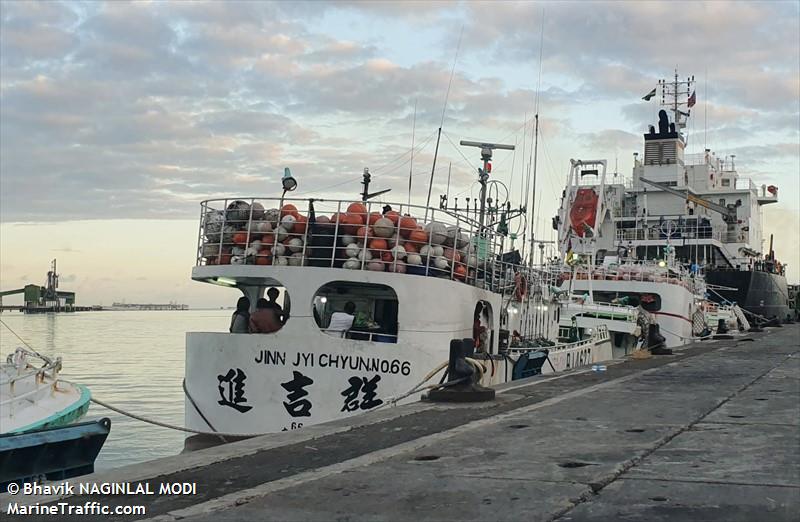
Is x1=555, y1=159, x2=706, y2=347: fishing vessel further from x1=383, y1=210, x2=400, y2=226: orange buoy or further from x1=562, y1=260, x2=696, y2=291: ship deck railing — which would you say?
x1=383, y1=210, x2=400, y2=226: orange buoy

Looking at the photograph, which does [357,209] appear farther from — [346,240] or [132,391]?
[132,391]

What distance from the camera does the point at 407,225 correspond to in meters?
14.7

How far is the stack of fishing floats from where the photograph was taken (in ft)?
46.8

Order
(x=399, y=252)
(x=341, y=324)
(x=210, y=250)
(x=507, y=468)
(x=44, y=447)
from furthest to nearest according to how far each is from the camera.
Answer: (x=210, y=250), (x=399, y=252), (x=341, y=324), (x=44, y=447), (x=507, y=468)

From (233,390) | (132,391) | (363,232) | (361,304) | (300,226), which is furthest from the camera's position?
(132,391)

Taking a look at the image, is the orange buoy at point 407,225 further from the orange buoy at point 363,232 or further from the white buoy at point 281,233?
the white buoy at point 281,233

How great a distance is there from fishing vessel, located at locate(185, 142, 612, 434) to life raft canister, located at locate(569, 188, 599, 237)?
25.9 metres

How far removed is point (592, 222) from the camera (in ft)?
135

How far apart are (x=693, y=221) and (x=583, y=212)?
20.3 meters

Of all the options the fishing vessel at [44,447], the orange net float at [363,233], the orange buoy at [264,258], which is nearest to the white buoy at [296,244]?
the orange buoy at [264,258]

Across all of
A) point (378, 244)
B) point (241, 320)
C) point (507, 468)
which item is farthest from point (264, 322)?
point (507, 468)

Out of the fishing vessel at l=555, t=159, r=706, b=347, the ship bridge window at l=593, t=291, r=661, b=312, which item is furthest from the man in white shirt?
the ship bridge window at l=593, t=291, r=661, b=312

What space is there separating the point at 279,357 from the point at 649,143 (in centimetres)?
5831

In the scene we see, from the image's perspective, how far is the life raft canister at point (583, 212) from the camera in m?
41.3
